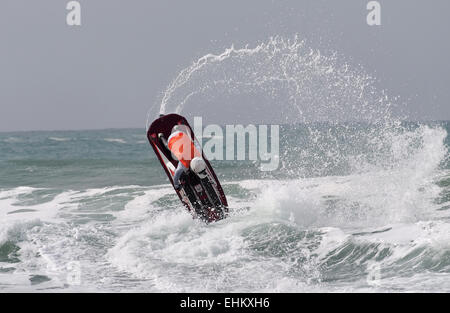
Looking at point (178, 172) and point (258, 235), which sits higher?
point (178, 172)

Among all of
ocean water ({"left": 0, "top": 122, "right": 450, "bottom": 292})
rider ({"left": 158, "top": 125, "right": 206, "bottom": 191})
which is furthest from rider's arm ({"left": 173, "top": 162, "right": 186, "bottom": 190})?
ocean water ({"left": 0, "top": 122, "right": 450, "bottom": 292})

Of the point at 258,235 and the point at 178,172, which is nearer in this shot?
the point at 258,235

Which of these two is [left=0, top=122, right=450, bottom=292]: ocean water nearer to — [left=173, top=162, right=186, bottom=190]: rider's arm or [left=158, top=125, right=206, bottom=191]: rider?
[left=173, top=162, right=186, bottom=190]: rider's arm

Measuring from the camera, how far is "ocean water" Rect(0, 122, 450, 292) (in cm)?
871

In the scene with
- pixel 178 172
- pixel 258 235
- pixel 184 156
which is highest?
pixel 184 156

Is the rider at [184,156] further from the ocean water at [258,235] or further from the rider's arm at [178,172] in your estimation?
the ocean water at [258,235]

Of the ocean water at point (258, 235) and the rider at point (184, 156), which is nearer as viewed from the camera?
the ocean water at point (258, 235)

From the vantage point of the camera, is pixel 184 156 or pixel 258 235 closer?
pixel 258 235

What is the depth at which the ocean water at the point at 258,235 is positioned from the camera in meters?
8.71

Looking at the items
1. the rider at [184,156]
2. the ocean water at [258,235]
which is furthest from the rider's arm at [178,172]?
the ocean water at [258,235]

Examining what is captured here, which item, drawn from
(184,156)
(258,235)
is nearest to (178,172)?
(184,156)

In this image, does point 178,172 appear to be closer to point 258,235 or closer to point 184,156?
point 184,156

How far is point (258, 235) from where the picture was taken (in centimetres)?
1133
